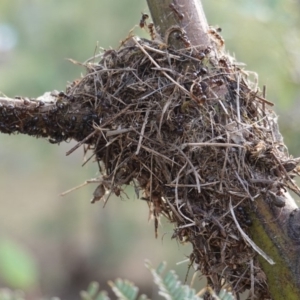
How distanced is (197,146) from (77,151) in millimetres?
5291

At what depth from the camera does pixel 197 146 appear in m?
1.08

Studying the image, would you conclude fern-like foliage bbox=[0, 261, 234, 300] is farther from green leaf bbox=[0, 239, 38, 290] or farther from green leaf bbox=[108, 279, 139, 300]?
green leaf bbox=[0, 239, 38, 290]

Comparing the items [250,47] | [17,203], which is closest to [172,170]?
[250,47]

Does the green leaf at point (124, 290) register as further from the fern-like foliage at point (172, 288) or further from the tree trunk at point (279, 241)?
the tree trunk at point (279, 241)

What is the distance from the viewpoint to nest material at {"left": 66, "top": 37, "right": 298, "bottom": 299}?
1047 mm

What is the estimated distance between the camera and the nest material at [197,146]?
1.05 meters

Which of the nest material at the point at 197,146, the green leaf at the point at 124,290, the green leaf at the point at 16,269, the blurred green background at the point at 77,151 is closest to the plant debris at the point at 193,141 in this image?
the nest material at the point at 197,146

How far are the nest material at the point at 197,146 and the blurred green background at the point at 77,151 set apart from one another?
0.32 m

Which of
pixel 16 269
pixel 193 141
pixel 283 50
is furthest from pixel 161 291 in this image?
pixel 16 269

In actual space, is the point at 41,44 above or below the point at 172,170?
above

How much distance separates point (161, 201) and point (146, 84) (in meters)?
0.27

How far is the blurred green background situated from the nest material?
1.03 feet

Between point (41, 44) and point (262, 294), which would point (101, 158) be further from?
point (41, 44)

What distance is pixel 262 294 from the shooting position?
1.06 meters
